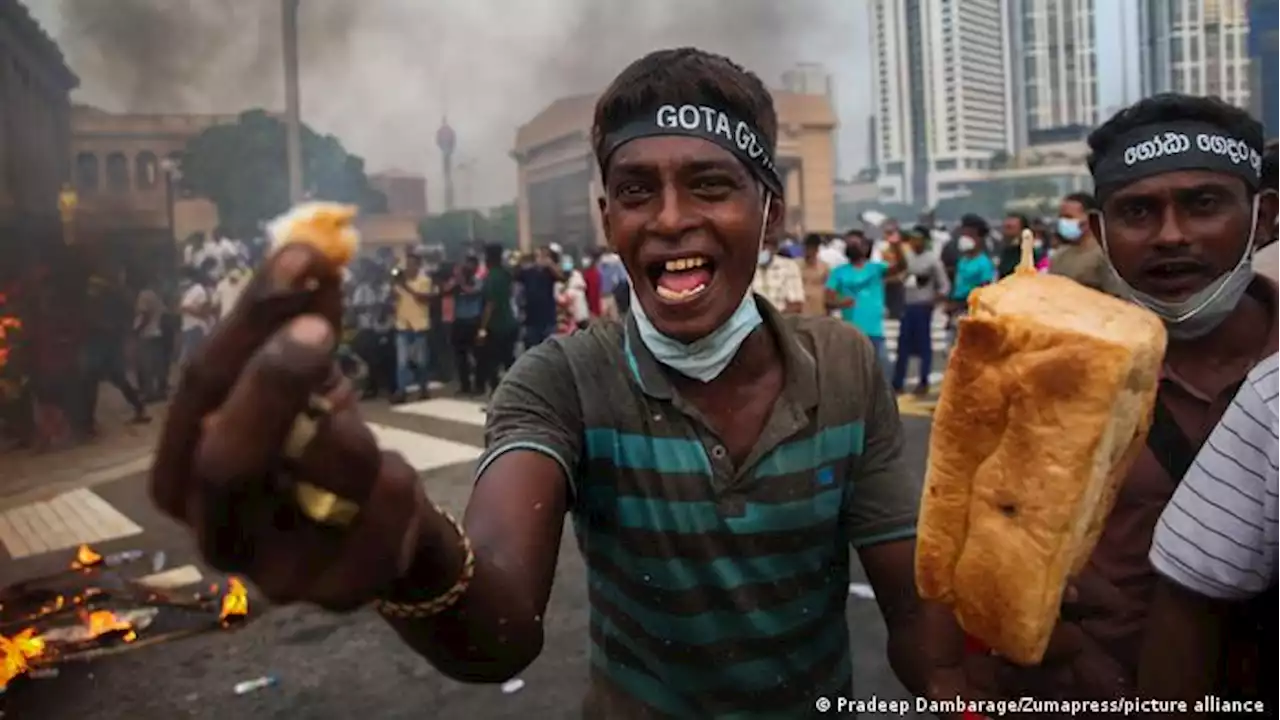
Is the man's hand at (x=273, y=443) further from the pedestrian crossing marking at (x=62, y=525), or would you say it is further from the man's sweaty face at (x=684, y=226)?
the pedestrian crossing marking at (x=62, y=525)

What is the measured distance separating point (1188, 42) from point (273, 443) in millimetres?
21214

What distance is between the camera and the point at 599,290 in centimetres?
1354

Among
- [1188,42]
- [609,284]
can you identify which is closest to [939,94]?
[1188,42]

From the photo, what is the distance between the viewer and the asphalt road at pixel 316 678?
4070mm

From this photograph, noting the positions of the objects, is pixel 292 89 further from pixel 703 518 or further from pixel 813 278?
pixel 703 518

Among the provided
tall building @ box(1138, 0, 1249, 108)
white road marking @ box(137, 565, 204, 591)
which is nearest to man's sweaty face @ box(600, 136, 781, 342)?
white road marking @ box(137, 565, 204, 591)

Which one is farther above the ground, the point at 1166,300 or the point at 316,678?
the point at 1166,300

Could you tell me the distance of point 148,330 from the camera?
8531 mm

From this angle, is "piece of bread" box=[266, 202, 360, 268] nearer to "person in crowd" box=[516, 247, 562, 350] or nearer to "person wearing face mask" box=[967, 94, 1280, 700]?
"person wearing face mask" box=[967, 94, 1280, 700]

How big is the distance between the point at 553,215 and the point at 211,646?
1901cm

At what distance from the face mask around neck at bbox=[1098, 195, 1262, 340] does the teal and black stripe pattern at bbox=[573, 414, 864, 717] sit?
0.73 m

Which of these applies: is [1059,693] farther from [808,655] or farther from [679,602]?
[679,602]

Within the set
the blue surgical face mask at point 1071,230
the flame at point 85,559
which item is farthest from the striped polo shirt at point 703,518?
the flame at point 85,559

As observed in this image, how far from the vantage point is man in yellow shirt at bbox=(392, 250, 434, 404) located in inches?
464
